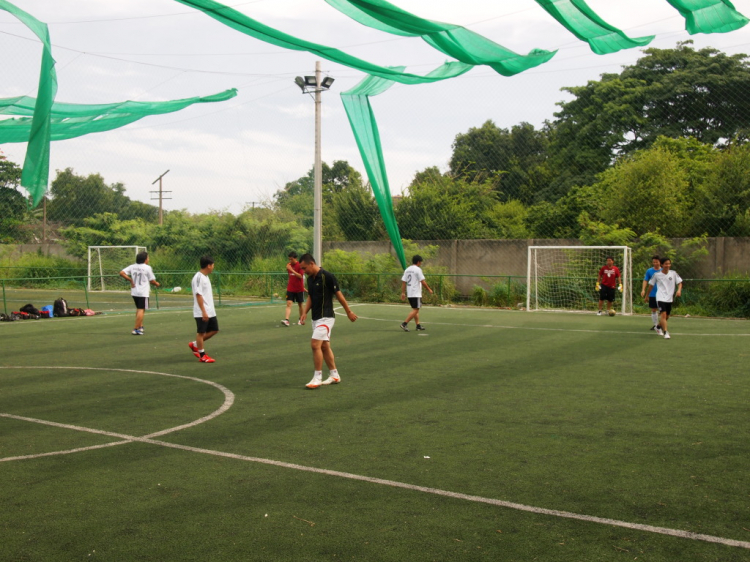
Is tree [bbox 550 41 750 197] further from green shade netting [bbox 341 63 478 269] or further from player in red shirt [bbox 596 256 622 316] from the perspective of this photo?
green shade netting [bbox 341 63 478 269]

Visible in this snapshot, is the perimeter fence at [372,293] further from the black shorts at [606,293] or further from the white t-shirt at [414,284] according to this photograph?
the white t-shirt at [414,284]

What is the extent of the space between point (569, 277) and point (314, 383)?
16433 mm

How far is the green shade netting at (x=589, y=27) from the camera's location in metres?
8.29

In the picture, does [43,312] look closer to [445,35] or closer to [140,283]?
[140,283]

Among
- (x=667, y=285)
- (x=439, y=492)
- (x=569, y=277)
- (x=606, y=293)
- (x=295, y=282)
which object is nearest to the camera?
(x=439, y=492)

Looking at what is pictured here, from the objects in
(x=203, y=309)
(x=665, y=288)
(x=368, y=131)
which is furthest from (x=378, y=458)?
(x=665, y=288)

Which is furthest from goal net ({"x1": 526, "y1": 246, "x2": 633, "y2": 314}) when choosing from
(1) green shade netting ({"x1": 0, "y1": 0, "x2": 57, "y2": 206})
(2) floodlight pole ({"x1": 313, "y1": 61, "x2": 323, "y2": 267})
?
(1) green shade netting ({"x1": 0, "y1": 0, "x2": 57, "y2": 206})

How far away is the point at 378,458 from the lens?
18.8 ft

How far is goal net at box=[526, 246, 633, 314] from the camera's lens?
23.2 metres

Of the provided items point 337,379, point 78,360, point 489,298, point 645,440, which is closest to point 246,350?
point 78,360

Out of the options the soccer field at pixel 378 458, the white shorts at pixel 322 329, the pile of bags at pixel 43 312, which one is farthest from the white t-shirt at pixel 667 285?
the pile of bags at pixel 43 312

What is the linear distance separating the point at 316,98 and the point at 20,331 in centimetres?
1126

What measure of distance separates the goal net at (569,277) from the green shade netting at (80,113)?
1396cm

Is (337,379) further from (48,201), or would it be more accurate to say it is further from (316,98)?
(48,201)
